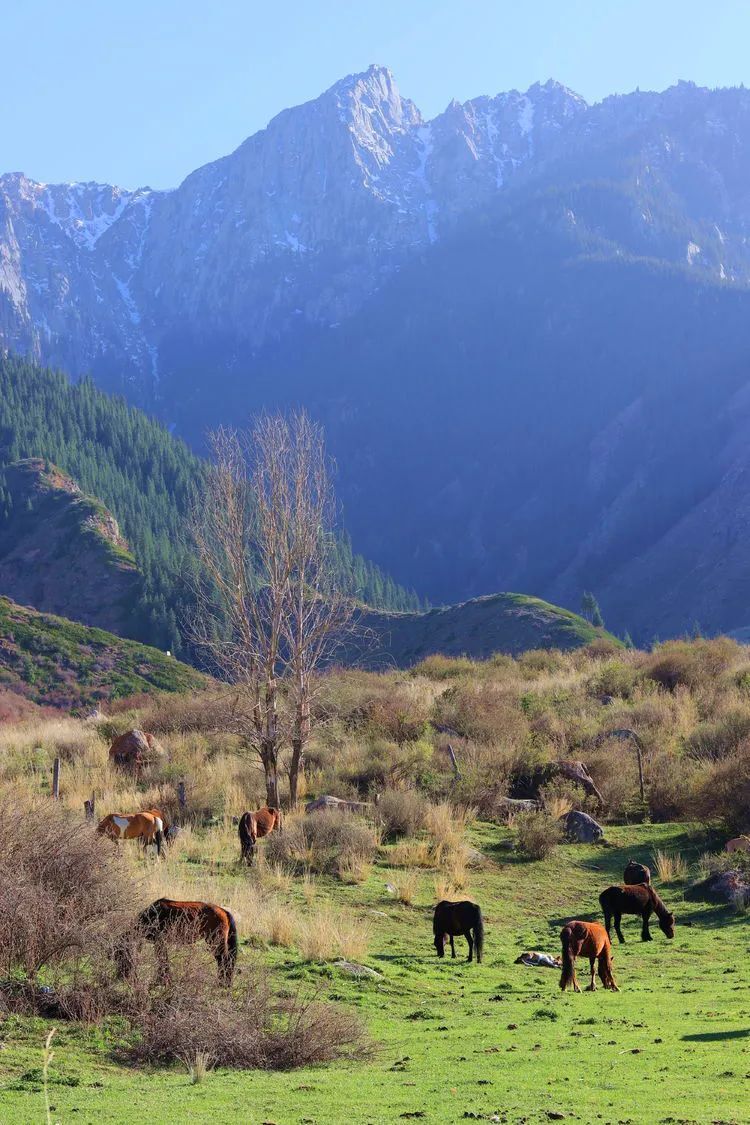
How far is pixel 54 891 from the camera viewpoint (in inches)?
388

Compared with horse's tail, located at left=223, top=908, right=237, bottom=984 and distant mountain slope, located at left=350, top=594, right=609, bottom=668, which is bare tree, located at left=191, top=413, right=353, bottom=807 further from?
distant mountain slope, located at left=350, top=594, right=609, bottom=668

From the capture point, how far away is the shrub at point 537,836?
19.7 metres

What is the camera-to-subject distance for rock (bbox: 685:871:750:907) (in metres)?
16.5

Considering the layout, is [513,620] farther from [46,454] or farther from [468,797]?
[46,454]

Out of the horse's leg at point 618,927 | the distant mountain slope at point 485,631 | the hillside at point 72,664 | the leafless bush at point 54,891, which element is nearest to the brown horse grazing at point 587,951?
the horse's leg at point 618,927

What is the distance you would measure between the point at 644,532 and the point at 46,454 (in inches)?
3258

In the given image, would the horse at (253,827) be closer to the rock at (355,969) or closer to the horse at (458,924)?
the horse at (458,924)

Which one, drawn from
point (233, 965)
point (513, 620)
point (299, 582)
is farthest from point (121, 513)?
point (233, 965)

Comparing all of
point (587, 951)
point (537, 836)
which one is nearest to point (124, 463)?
point (537, 836)

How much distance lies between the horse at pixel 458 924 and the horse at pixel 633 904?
5.16 feet

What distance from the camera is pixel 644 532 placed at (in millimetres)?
161250

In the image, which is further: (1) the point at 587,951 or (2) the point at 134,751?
(2) the point at 134,751

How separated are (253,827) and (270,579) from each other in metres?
6.63

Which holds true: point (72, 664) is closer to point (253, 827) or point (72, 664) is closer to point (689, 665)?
point (689, 665)
